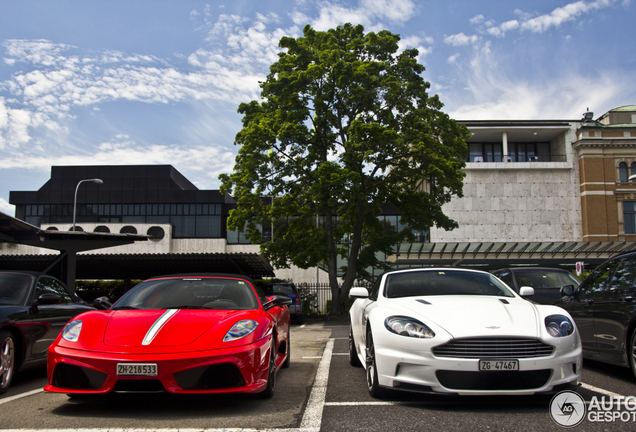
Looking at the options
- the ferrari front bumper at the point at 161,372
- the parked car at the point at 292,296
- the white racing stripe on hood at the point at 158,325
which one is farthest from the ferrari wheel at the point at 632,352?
the parked car at the point at 292,296

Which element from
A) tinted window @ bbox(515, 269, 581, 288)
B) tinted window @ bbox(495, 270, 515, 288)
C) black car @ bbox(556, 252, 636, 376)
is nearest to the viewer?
black car @ bbox(556, 252, 636, 376)

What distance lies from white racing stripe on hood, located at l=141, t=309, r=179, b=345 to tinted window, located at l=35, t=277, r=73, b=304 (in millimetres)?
2808

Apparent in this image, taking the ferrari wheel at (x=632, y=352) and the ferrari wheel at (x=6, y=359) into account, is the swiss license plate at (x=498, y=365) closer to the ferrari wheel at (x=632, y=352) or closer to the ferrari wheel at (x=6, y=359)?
the ferrari wheel at (x=632, y=352)

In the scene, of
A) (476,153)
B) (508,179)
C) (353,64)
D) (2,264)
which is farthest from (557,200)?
(2,264)

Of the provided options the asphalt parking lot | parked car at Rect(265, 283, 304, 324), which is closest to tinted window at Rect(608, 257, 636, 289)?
the asphalt parking lot

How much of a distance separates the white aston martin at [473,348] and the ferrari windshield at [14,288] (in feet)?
14.4

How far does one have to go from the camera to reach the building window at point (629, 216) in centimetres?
4777

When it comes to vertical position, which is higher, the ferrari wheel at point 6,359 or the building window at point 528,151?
the building window at point 528,151

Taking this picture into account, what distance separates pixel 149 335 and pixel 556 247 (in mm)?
41640

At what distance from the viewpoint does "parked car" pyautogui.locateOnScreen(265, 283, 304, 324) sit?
2142 cm

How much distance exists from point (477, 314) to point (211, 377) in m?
2.43

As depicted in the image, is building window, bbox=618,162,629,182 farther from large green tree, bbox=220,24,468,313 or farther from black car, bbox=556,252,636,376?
black car, bbox=556,252,636,376

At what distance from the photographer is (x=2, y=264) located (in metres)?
28.4

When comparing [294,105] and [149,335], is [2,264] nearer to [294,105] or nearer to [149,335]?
[294,105]
